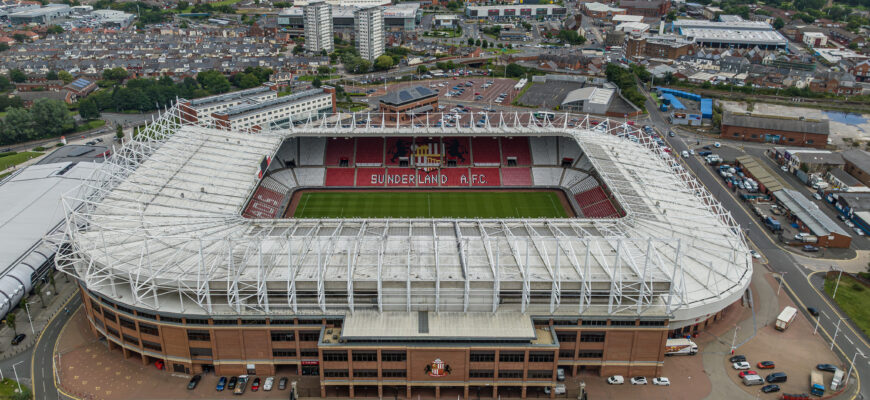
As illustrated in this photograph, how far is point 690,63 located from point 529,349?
151132 millimetres

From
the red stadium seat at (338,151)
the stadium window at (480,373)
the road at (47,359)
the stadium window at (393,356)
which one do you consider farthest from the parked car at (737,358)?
the red stadium seat at (338,151)

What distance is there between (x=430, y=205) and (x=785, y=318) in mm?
49635

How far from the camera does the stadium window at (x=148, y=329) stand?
5400cm

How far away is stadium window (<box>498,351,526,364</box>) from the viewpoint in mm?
51469

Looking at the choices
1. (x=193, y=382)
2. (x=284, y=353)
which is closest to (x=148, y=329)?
(x=193, y=382)

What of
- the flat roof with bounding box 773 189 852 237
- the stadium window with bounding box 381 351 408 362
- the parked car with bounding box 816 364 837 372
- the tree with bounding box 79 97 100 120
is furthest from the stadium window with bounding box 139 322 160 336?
the tree with bounding box 79 97 100 120

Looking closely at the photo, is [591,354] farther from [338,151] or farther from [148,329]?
[338,151]

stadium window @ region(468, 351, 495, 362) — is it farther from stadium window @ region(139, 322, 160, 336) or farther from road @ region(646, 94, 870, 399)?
road @ region(646, 94, 870, 399)

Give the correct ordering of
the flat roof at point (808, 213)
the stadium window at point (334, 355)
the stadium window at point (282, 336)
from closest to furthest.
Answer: the stadium window at point (334, 355)
the stadium window at point (282, 336)
the flat roof at point (808, 213)

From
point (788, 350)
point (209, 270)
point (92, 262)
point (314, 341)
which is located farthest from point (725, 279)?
point (92, 262)

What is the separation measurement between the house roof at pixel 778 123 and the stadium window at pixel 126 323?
110406 mm

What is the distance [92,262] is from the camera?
53625 millimetres

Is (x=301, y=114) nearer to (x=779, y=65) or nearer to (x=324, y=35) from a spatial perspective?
(x=324, y=35)

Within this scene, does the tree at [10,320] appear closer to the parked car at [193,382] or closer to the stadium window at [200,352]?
the stadium window at [200,352]
